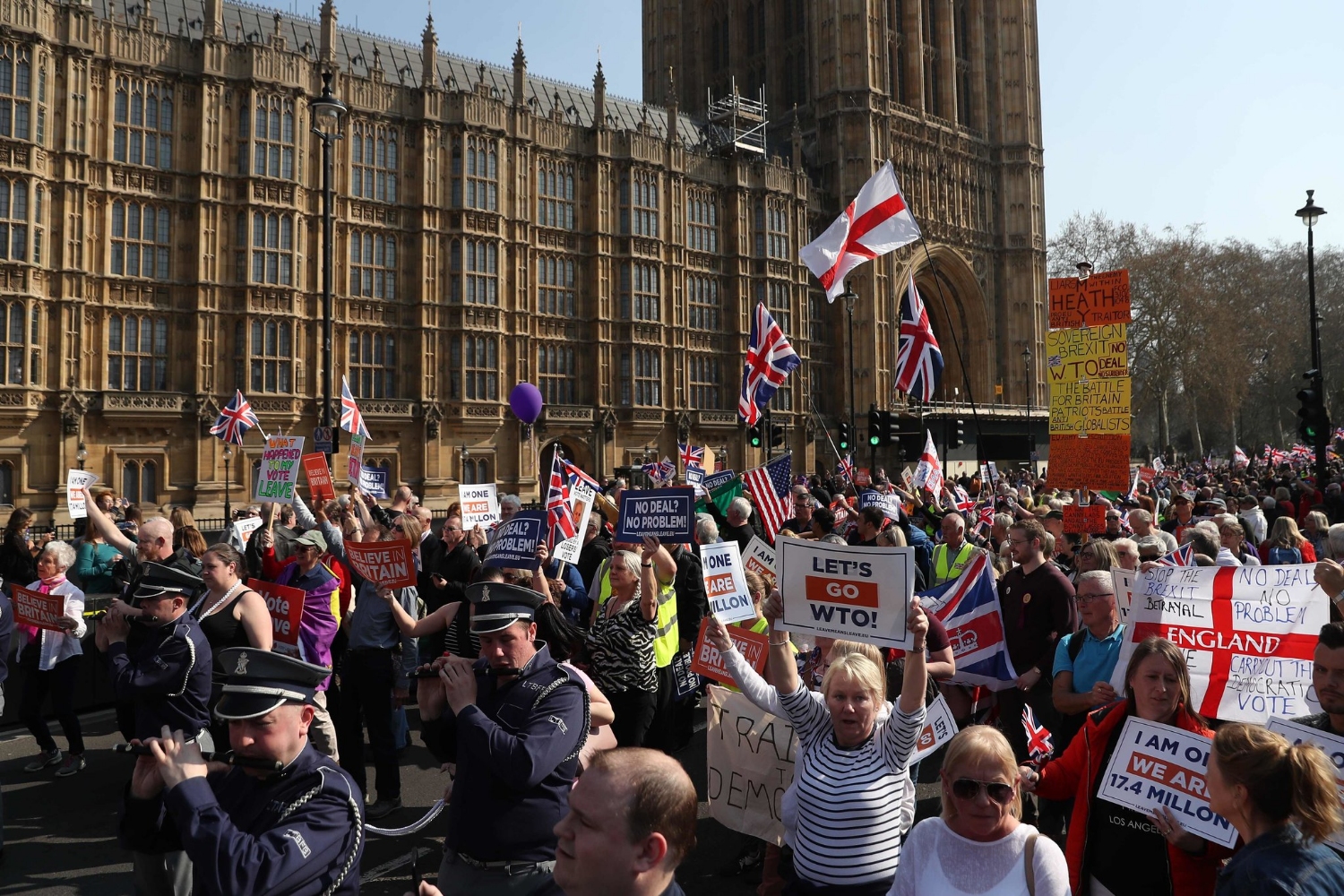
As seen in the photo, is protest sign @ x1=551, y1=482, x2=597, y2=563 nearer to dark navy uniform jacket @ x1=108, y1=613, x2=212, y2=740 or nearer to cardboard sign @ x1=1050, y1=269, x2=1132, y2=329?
dark navy uniform jacket @ x1=108, y1=613, x2=212, y2=740

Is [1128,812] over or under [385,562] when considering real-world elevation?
under

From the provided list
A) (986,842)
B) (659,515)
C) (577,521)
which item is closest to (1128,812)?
(986,842)

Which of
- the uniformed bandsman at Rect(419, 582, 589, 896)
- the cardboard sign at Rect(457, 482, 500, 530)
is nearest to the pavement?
the uniformed bandsman at Rect(419, 582, 589, 896)

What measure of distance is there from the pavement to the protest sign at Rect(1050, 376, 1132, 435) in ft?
15.5

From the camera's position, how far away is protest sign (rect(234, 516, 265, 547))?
10879mm

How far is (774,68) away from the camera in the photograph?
5003 centimetres

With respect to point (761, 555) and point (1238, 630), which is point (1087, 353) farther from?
point (1238, 630)

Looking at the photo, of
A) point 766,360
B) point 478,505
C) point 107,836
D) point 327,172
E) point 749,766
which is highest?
point 327,172

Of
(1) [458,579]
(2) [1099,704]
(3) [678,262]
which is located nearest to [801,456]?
(3) [678,262]

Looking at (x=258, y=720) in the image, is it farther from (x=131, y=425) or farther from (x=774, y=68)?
(x=774, y=68)

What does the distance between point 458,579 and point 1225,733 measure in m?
6.29

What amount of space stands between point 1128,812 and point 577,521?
6604mm

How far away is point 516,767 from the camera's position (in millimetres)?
3285

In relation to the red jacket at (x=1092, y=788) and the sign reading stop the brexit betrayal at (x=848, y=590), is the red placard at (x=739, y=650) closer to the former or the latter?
the sign reading stop the brexit betrayal at (x=848, y=590)
